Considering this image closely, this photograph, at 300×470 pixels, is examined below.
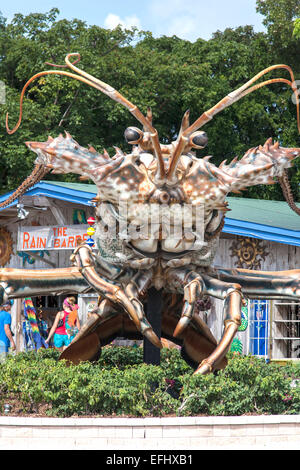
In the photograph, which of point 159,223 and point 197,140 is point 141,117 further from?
point 159,223

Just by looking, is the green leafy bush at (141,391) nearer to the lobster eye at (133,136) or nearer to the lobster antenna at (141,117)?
the lobster antenna at (141,117)

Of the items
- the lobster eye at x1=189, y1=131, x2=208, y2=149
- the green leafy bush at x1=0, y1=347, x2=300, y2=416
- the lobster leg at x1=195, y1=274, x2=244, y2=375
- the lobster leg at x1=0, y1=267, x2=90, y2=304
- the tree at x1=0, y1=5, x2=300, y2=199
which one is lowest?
the green leafy bush at x1=0, y1=347, x2=300, y2=416

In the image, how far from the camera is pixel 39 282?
894 cm

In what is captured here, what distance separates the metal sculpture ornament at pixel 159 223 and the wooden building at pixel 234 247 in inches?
262

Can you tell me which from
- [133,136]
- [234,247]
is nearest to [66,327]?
[234,247]

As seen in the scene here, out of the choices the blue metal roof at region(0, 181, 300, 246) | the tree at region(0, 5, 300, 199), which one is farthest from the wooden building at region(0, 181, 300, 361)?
the tree at region(0, 5, 300, 199)

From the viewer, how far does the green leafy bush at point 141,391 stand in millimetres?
7984

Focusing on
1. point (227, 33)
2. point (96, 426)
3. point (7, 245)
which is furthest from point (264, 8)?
point (96, 426)

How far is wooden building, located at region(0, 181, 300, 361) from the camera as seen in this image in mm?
15922

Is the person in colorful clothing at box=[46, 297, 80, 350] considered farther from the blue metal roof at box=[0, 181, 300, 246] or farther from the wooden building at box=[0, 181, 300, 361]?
the blue metal roof at box=[0, 181, 300, 246]

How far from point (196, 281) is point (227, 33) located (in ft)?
85.3

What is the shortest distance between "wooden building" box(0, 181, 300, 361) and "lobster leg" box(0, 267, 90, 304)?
7010 mm

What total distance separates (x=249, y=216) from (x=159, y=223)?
9387 mm
